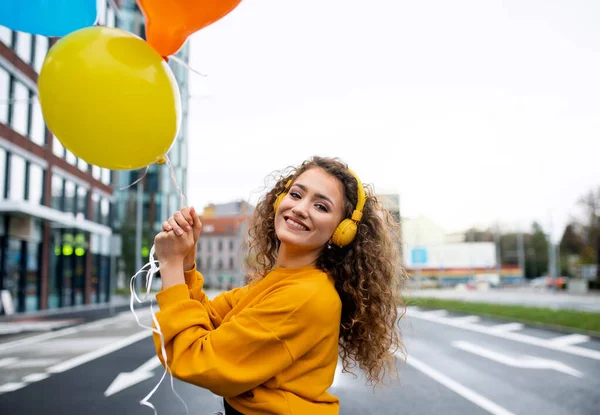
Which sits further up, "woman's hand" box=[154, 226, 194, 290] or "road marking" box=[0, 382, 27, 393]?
"woman's hand" box=[154, 226, 194, 290]

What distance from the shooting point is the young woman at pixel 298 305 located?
63.1 inches

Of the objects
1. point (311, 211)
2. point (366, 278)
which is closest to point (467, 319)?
point (366, 278)

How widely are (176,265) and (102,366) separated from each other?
690 centimetres

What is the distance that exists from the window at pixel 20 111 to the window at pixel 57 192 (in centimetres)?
353

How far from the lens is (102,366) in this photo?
25.6ft

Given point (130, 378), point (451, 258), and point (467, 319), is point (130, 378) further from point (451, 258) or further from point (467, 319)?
point (451, 258)

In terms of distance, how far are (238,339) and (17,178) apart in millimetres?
21830

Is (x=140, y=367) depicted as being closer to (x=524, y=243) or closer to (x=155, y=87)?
(x=155, y=87)

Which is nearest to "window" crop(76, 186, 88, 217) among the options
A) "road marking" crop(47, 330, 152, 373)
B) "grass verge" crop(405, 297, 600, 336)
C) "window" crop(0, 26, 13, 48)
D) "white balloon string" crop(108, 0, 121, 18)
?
"white balloon string" crop(108, 0, 121, 18)

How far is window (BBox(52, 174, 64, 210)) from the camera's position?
24.1m

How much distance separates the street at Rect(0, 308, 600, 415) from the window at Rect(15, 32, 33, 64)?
44.7 ft

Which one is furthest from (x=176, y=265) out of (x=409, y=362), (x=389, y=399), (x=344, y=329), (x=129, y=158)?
(x=409, y=362)

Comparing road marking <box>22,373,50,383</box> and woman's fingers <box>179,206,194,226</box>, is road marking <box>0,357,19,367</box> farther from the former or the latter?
woman's fingers <box>179,206,194,226</box>

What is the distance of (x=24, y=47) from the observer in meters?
20.7
